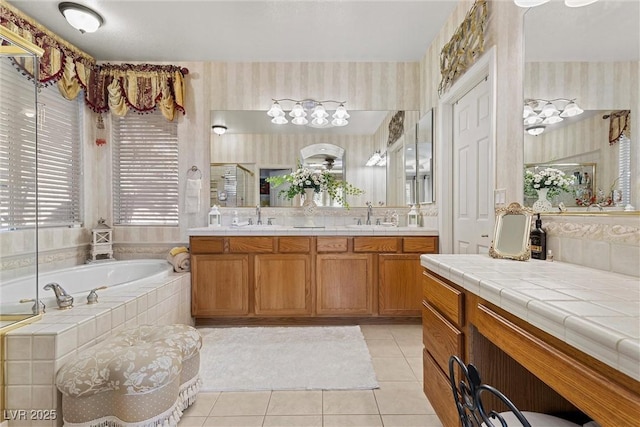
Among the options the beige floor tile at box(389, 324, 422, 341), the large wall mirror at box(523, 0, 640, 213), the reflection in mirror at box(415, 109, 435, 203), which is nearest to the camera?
the large wall mirror at box(523, 0, 640, 213)

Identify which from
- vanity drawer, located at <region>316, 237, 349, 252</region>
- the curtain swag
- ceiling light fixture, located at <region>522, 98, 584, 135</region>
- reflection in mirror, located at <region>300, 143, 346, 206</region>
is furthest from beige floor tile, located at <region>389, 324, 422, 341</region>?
the curtain swag

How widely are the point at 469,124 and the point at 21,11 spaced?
12.0 ft

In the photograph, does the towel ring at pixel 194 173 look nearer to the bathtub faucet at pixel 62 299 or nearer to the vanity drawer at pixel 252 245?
the vanity drawer at pixel 252 245

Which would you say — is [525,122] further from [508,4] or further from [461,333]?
[461,333]

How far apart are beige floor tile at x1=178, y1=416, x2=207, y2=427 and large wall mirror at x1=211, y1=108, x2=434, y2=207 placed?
2102mm

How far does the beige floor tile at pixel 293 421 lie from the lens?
1.55m

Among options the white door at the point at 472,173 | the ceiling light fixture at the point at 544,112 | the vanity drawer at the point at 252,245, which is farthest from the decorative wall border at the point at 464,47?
the vanity drawer at the point at 252,245

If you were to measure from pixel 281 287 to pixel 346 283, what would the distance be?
60cm

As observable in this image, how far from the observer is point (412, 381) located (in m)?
1.94

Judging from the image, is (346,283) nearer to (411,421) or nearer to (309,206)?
(309,206)

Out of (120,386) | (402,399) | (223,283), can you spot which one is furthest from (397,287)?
(120,386)

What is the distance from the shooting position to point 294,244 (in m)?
2.81

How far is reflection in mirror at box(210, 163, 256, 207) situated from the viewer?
10.9 ft

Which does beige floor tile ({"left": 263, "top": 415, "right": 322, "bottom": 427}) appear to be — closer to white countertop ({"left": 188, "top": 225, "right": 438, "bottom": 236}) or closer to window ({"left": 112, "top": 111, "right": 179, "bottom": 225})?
white countertop ({"left": 188, "top": 225, "right": 438, "bottom": 236})
